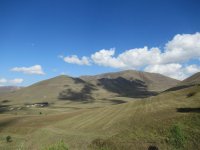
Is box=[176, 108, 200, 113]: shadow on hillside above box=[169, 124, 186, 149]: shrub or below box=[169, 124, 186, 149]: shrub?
above

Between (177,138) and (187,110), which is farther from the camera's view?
(187,110)

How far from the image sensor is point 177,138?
46.3m

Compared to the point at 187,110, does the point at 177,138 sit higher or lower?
lower

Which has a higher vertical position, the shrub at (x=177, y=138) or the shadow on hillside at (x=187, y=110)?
the shadow on hillside at (x=187, y=110)

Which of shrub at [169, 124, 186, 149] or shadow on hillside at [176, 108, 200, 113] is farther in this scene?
shadow on hillside at [176, 108, 200, 113]

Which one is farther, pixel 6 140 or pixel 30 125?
pixel 30 125

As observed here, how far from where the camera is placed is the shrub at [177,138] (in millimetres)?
45678

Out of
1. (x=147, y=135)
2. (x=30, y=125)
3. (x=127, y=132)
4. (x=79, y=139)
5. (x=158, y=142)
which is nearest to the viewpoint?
(x=158, y=142)

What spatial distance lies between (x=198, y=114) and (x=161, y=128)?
8580 mm

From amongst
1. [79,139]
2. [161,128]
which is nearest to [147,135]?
[161,128]

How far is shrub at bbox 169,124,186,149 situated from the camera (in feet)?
150

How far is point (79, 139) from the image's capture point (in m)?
62.3

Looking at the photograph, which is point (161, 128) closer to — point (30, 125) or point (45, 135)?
A: point (45, 135)

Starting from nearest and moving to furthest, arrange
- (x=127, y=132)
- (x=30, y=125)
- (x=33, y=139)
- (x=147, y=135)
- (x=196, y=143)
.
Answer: (x=196, y=143), (x=147, y=135), (x=127, y=132), (x=33, y=139), (x=30, y=125)
